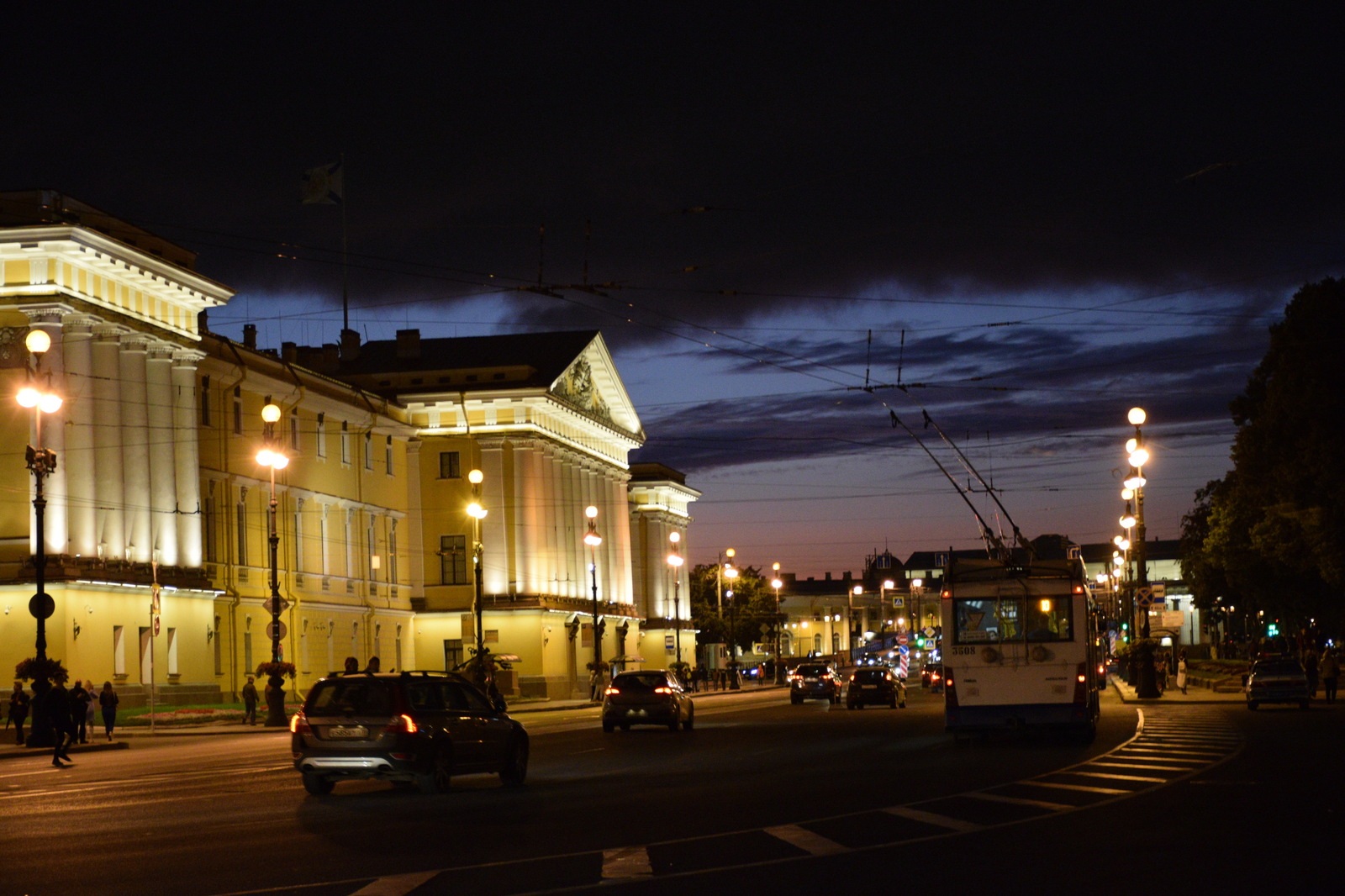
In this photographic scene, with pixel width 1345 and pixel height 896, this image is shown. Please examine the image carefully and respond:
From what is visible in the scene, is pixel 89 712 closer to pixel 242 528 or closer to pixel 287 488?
pixel 242 528

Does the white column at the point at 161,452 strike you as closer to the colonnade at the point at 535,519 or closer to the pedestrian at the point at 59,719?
the pedestrian at the point at 59,719

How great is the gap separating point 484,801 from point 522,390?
2758 inches

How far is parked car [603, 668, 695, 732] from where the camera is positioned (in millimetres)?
41031

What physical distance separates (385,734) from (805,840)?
26.3ft

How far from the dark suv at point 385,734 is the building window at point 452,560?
223 feet

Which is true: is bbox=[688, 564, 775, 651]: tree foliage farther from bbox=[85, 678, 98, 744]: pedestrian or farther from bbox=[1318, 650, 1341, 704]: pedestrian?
bbox=[85, 678, 98, 744]: pedestrian

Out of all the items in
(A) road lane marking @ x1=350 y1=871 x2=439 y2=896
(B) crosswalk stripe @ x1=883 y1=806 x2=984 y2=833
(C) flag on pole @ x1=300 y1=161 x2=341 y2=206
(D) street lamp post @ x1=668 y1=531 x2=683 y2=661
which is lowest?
(B) crosswalk stripe @ x1=883 y1=806 x2=984 y2=833

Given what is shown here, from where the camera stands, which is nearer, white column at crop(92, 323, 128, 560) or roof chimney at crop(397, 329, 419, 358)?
white column at crop(92, 323, 128, 560)

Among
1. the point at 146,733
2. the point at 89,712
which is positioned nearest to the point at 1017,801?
the point at 89,712

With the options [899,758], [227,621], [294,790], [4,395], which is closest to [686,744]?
[899,758]

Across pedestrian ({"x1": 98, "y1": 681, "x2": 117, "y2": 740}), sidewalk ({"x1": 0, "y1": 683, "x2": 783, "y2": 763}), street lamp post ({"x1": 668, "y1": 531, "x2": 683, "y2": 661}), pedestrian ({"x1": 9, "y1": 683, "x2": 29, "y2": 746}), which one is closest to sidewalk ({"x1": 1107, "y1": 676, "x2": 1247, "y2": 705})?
sidewalk ({"x1": 0, "y1": 683, "x2": 783, "y2": 763})

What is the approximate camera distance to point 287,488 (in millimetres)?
72500

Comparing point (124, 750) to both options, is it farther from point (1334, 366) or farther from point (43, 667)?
point (1334, 366)

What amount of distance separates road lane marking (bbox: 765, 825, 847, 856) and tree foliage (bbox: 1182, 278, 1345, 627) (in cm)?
4350
